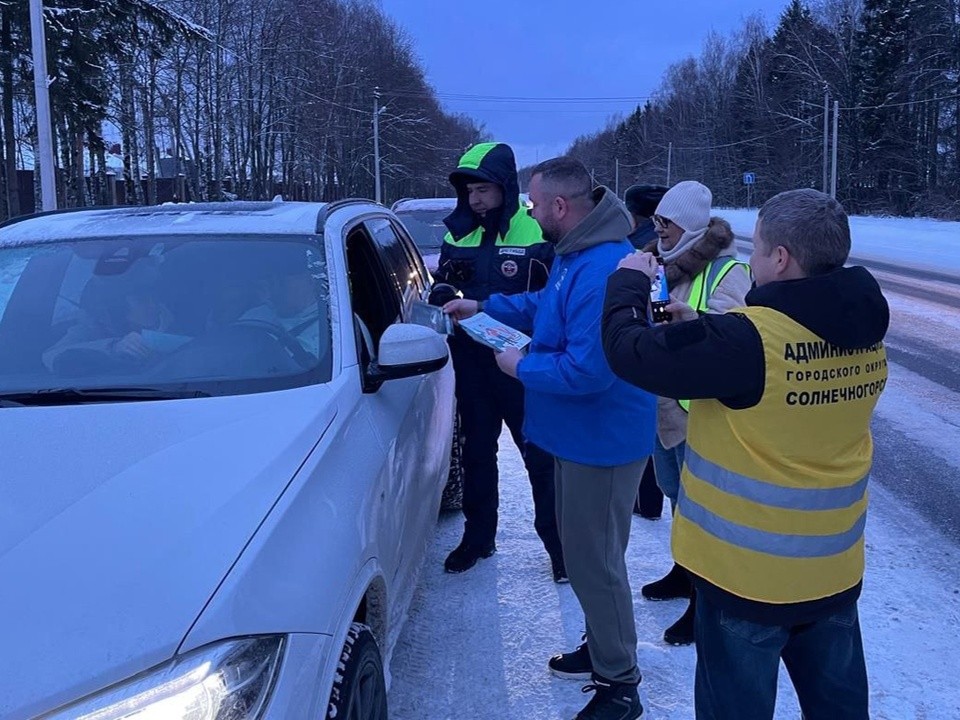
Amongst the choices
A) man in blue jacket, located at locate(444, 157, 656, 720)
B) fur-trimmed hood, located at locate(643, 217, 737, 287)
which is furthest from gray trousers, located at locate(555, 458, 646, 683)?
fur-trimmed hood, located at locate(643, 217, 737, 287)

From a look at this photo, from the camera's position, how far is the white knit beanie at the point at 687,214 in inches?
121

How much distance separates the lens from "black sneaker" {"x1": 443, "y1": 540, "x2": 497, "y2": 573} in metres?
4.05

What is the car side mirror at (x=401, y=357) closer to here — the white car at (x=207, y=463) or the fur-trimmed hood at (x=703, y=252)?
the white car at (x=207, y=463)

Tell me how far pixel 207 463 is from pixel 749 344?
4.19 feet

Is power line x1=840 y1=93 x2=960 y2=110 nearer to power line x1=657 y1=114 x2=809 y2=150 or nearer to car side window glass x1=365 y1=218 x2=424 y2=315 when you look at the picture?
power line x1=657 y1=114 x2=809 y2=150

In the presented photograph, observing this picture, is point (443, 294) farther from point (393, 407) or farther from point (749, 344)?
point (749, 344)

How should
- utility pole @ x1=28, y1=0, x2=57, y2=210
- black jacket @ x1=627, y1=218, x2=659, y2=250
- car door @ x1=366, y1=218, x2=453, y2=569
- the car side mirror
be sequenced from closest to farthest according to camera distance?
the car side mirror < car door @ x1=366, y1=218, x2=453, y2=569 < black jacket @ x1=627, y1=218, x2=659, y2=250 < utility pole @ x1=28, y1=0, x2=57, y2=210

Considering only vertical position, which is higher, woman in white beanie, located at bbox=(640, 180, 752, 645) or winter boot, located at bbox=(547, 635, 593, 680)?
woman in white beanie, located at bbox=(640, 180, 752, 645)

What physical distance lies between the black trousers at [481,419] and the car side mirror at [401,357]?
4.29ft

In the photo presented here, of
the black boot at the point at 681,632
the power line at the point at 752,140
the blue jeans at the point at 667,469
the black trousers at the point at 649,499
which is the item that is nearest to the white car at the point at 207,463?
the blue jeans at the point at 667,469

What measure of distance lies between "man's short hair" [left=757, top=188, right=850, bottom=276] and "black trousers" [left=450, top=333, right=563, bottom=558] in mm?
2176

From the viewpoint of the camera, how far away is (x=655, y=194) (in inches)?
209

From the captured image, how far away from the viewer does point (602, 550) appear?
2.78m

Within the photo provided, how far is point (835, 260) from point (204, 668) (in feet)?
5.15
